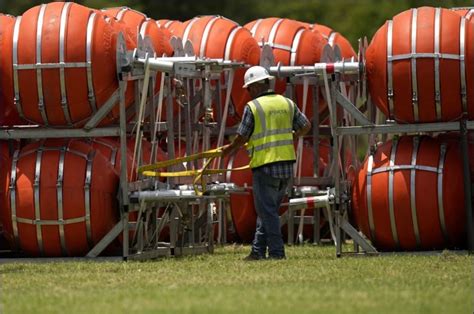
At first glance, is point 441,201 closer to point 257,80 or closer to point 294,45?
point 257,80

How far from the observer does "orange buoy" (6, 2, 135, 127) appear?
15688 millimetres

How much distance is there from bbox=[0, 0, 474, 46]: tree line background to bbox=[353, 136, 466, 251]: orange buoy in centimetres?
2527

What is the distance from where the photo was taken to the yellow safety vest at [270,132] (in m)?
15.6

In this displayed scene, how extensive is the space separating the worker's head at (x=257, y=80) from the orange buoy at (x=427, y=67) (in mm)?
1170

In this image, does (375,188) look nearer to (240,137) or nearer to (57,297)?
(240,137)

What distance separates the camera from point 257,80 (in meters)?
15.8

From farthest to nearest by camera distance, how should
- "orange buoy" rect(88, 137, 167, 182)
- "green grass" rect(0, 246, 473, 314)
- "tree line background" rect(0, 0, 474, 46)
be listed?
"tree line background" rect(0, 0, 474, 46) < "orange buoy" rect(88, 137, 167, 182) < "green grass" rect(0, 246, 473, 314)

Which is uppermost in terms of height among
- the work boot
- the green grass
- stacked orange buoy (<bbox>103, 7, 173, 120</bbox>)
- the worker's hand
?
stacked orange buoy (<bbox>103, 7, 173, 120</bbox>)

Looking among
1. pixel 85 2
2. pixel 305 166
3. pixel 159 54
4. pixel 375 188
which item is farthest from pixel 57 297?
pixel 85 2

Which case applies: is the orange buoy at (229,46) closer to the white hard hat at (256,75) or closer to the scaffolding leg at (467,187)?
the white hard hat at (256,75)

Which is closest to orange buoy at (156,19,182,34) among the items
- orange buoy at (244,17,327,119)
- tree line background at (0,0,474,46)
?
orange buoy at (244,17,327,119)

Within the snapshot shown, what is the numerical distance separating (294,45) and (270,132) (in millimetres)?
4363

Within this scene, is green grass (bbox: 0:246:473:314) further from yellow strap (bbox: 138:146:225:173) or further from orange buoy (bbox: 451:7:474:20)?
orange buoy (bbox: 451:7:474:20)

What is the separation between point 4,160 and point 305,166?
449cm
